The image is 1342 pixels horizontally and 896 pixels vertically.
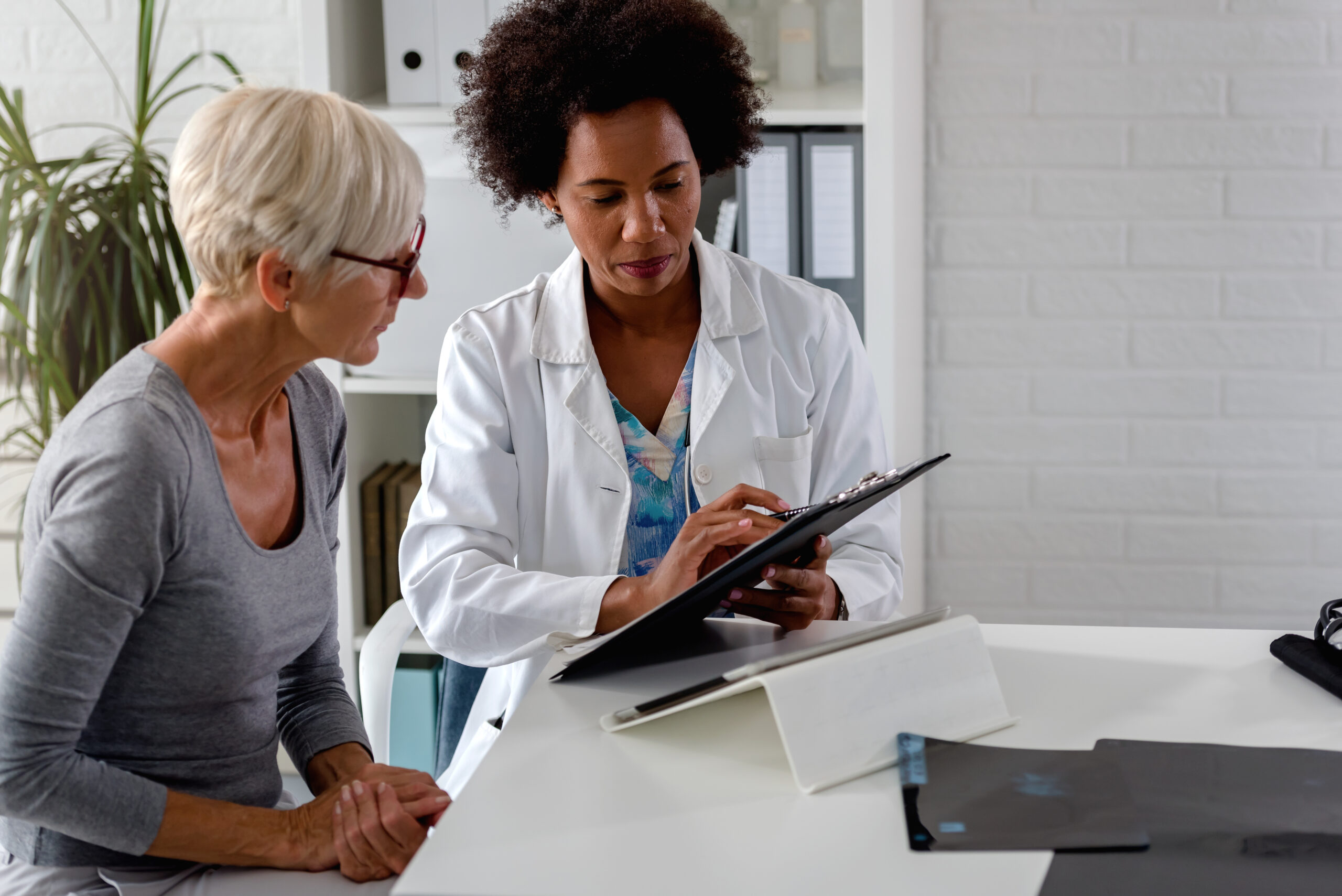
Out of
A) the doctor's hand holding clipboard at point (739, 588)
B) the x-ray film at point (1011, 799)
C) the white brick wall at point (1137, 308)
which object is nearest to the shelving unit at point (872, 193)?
the white brick wall at point (1137, 308)

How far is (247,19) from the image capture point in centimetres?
253

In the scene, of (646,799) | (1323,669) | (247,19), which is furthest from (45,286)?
(1323,669)

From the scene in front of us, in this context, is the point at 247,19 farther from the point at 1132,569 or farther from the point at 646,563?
the point at 1132,569

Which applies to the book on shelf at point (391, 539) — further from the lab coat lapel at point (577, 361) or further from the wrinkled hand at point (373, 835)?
the wrinkled hand at point (373, 835)

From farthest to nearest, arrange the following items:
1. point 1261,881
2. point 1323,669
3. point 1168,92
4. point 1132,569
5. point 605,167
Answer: point 1132,569, point 1168,92, point 605,167, point 1323,669, point 1261,881

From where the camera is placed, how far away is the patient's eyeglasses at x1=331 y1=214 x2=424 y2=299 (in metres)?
1.12

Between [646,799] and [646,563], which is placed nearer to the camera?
[646,799]

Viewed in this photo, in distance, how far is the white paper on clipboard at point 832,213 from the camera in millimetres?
2104

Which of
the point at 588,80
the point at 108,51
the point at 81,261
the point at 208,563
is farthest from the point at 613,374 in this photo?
the point at 108,51

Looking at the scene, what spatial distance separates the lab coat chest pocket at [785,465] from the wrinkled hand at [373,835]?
0.68 meters

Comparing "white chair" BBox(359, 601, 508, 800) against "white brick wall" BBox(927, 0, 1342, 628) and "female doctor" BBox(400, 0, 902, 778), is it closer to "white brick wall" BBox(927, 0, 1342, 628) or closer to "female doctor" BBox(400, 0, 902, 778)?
"female doctor" BBox(400, 0, 902, 778)

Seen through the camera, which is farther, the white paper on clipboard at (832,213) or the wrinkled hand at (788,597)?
the white paper on clipboard at (832,213)

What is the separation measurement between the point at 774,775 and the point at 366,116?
683 millimetres

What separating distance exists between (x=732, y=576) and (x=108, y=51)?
218cm
